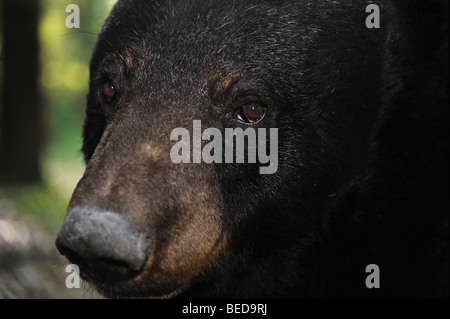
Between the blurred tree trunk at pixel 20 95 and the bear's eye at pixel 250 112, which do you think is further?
the blurred tree trunk at pixel 20 95

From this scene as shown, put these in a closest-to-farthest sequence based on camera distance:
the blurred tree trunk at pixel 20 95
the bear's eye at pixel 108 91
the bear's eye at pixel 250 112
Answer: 1. the bear's eye at pixel 250 112
2. the bear's eye at pixel 108 91
3. the blurred tree trunk at pixel 20 95

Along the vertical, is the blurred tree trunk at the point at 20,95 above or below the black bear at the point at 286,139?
above

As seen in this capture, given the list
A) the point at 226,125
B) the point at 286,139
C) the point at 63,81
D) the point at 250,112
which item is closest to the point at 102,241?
the point at 226,125

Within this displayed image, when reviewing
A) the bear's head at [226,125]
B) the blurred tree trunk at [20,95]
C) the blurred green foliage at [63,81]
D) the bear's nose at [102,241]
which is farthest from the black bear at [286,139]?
the blurred green foliage at [63,81]

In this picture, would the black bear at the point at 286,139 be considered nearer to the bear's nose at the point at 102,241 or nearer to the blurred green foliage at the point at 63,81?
the bear's nose at the point at 102,241

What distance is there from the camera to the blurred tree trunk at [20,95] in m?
11.4

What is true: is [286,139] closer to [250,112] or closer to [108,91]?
[250,112]

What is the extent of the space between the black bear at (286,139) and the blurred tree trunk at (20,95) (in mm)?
8275

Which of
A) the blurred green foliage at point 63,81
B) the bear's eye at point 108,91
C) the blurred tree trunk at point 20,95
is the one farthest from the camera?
the blurred green foliage at point 63,81

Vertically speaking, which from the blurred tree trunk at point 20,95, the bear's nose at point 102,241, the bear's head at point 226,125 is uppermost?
the blurred tree trunk at point 20,95

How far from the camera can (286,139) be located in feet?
11.5
